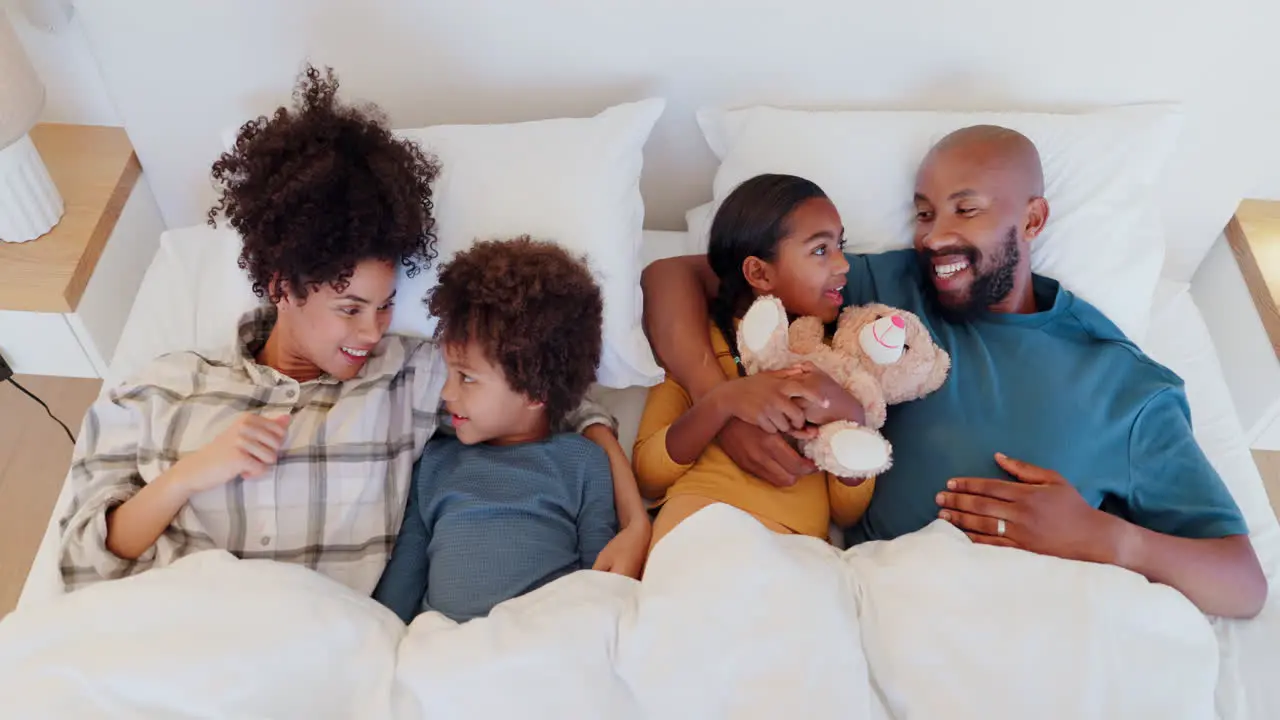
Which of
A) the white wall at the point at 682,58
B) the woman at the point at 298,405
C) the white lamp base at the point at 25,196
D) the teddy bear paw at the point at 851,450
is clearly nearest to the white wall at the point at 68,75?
the white wall at the point at 682,58

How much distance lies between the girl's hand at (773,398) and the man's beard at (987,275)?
332mm

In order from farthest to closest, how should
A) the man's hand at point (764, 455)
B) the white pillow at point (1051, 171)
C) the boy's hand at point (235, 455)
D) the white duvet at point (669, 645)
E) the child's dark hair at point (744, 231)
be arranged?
the white pillow at point (1051, 171), the child's dark hair at point (744, 231), the man's hand at point (764, 455), the boy's hand at point (235, 455), the white duvet at point (669, 645)

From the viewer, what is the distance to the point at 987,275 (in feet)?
4.00

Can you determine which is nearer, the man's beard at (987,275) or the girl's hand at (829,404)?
the girl's hand at (829,404)

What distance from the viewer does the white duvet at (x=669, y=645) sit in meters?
0.81

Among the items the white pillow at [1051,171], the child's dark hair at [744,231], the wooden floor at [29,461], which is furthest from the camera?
the wooden floor at [29,461]

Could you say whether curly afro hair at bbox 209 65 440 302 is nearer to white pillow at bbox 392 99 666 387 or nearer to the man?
white pillow at bbox 392 99 666 387

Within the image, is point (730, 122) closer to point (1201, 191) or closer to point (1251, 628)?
point (1201, 191)

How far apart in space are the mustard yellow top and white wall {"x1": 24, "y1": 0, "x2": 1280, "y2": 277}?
0.60m

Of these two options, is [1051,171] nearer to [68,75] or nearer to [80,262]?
[80,262]

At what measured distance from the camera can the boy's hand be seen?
3.21 feet

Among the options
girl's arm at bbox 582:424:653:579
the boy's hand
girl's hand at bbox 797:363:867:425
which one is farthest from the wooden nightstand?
girl's hand at bbox 797:363:867:425

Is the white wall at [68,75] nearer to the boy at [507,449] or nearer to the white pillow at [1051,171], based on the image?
the boy at [507,449]

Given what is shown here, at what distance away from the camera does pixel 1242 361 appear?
156cm
